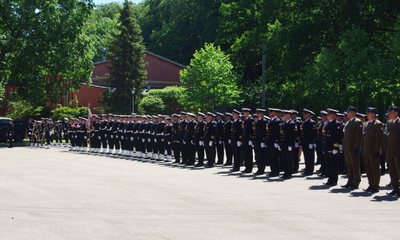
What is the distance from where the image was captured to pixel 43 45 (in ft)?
128

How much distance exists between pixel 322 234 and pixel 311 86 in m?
27.0

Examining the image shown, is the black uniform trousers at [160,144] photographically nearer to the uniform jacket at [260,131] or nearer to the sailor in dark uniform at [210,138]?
the sailor in dark uniform at [210,138]

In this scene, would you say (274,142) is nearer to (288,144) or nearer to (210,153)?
(288,144)

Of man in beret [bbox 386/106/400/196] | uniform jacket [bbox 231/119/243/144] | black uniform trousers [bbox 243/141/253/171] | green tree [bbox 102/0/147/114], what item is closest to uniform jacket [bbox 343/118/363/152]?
man in beret [bbox 386/106/400/196]

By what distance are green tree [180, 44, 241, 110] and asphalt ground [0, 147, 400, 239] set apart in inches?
1183

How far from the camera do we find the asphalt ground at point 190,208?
7.71m

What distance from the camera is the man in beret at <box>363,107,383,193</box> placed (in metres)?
12.0

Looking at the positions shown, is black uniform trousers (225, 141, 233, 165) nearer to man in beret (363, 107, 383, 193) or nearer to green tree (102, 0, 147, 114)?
man in beret (363, 107, 383, 193)

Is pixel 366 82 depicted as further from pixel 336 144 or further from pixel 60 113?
pixel 60 113

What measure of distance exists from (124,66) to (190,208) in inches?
1674

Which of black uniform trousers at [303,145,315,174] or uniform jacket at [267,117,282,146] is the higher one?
uniform jacket at [267,117,282,146]

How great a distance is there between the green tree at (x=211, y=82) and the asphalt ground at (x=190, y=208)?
30.1 m

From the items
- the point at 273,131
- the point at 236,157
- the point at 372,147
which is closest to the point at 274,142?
the point at 273,131

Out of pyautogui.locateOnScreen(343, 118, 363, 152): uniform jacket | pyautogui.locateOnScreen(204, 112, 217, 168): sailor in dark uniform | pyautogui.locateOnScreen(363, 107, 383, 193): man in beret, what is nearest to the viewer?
pyautogui.locateOnScreen(363, 107, 383, 193): man in beret
